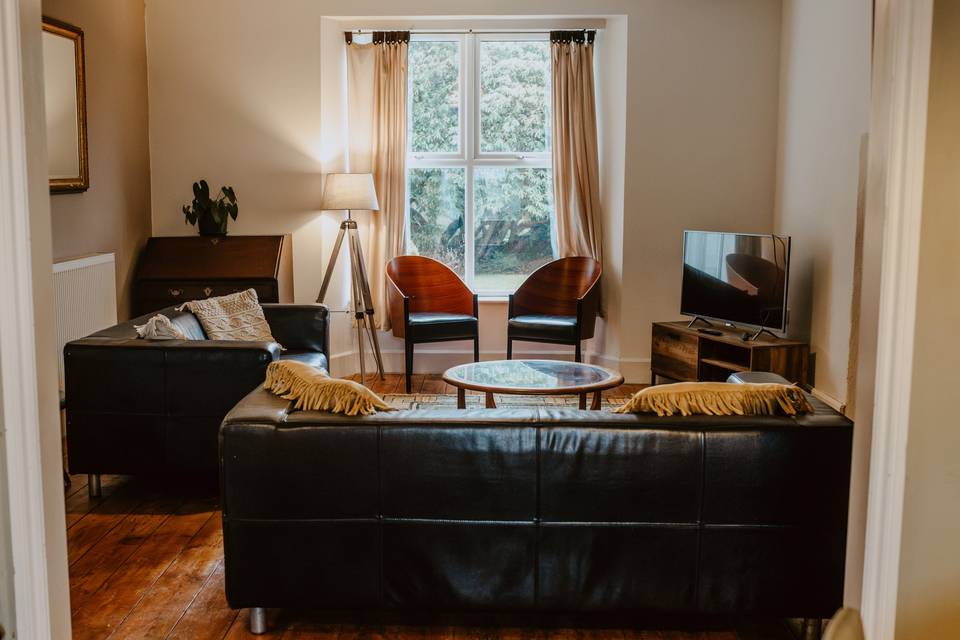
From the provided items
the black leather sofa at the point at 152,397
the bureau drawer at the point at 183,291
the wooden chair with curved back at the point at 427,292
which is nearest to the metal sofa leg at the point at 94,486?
the black leather sofa at the point at 152,397

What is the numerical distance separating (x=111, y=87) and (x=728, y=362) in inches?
160

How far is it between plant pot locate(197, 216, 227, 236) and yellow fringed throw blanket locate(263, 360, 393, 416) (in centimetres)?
369

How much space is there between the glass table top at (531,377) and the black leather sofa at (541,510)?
1836 mm

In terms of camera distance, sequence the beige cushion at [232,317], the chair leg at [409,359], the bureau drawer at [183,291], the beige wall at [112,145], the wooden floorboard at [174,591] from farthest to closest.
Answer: the chair leg at [409,359]
the bureau drawer at [183,291]
the beige wall at [112,145]
the beige cushion at [232,317]
the wooden floorboard at [174,591]

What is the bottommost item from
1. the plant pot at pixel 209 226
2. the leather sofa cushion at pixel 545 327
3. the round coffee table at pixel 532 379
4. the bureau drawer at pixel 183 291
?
the round coffee table at pixel 532 379

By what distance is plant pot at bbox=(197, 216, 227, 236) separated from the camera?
6.47 meters

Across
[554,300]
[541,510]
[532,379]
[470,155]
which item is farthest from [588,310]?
[541,510]

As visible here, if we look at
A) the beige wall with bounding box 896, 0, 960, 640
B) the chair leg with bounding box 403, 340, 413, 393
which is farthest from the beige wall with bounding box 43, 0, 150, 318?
the beige wall with bounding box 896, 0, 960, 640

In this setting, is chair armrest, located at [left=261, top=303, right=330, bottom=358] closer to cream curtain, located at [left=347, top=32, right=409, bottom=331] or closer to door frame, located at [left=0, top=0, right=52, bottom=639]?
cream curtain, located at [left=347, top=32, right=409, bottom=331]

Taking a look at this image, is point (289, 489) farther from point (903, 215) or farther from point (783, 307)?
point (783, 307)

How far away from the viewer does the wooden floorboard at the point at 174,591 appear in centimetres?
294

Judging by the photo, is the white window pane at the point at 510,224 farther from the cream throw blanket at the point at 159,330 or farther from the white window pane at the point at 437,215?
the cream throw blanket at the point at 159,330

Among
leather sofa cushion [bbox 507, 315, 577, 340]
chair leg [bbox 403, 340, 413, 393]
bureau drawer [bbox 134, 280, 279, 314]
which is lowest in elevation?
chair leg [bbox 403, 340, 413, 393]

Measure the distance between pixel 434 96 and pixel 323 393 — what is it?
462cm
